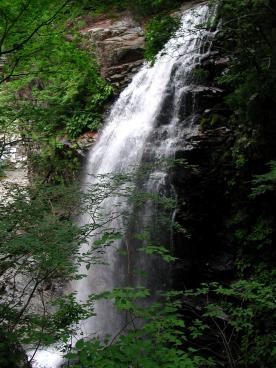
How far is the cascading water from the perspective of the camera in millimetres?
8531

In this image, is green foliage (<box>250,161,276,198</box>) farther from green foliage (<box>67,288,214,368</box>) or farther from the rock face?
the rock face

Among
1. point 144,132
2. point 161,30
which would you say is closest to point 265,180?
point 161,30

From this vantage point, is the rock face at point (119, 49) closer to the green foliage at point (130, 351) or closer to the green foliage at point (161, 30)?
the green foliage at point (161, 30)

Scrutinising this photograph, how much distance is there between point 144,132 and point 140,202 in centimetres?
513

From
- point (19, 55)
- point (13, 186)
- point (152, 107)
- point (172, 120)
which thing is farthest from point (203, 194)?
point (19, 55)

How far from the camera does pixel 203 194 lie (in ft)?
26.8

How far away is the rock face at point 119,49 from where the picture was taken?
12.8 meters

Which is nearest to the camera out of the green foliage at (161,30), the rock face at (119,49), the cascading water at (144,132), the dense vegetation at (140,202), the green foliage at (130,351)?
the green foliage at (130,351)

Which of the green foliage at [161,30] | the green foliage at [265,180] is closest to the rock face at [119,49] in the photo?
the green foliage at [161,30]

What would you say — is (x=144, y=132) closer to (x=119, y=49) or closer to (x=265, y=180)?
(x=119, y=49)

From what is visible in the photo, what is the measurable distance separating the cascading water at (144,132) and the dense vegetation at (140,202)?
0.72 metres

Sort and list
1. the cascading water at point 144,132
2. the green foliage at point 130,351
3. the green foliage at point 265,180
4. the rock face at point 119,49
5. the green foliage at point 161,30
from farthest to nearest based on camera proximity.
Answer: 1. the rock face at point 119,49
2. the cascading water at point 144,132
3. the green foliage at point 161,30
4. the green foliage at point 265,180
5. the green foliage at point 130,351

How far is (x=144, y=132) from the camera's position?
31.7 feet

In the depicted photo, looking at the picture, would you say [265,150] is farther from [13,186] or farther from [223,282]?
[13,186]
